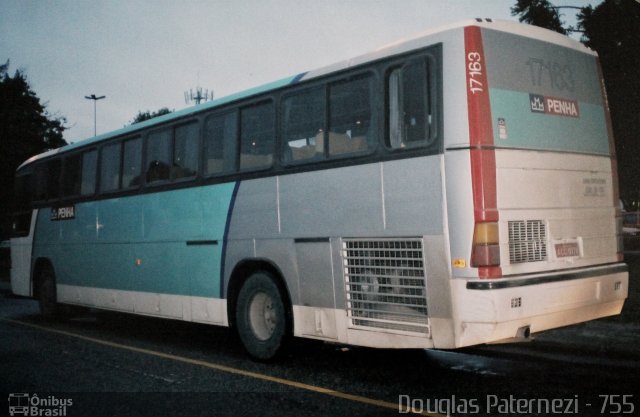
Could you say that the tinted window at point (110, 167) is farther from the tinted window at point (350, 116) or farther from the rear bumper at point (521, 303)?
the rear bumper at point (521, 303)

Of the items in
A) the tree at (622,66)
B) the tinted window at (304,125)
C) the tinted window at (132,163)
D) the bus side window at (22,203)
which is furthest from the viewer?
the tree at (622,66)

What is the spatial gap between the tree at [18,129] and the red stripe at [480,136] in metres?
28.6

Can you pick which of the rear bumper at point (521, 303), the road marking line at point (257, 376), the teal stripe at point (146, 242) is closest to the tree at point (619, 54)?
the teal stripe at point (146, 242)

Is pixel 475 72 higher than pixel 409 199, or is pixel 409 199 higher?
pixel 475 72

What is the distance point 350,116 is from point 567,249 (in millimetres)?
2639

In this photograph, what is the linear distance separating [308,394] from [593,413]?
8.54 feet

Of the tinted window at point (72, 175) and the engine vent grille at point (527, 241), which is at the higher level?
the tinted window at point (72, 175)

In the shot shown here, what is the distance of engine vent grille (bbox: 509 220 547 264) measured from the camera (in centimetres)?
619

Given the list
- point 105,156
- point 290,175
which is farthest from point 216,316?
point 105,156

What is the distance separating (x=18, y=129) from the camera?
32.8m

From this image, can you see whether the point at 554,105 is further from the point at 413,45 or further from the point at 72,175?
the point at 72,175

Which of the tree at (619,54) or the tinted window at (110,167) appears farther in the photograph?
the tree at (619,54)

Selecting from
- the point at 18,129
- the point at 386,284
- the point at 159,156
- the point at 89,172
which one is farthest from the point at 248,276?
the point at 18,129

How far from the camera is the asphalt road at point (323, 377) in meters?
6.06
